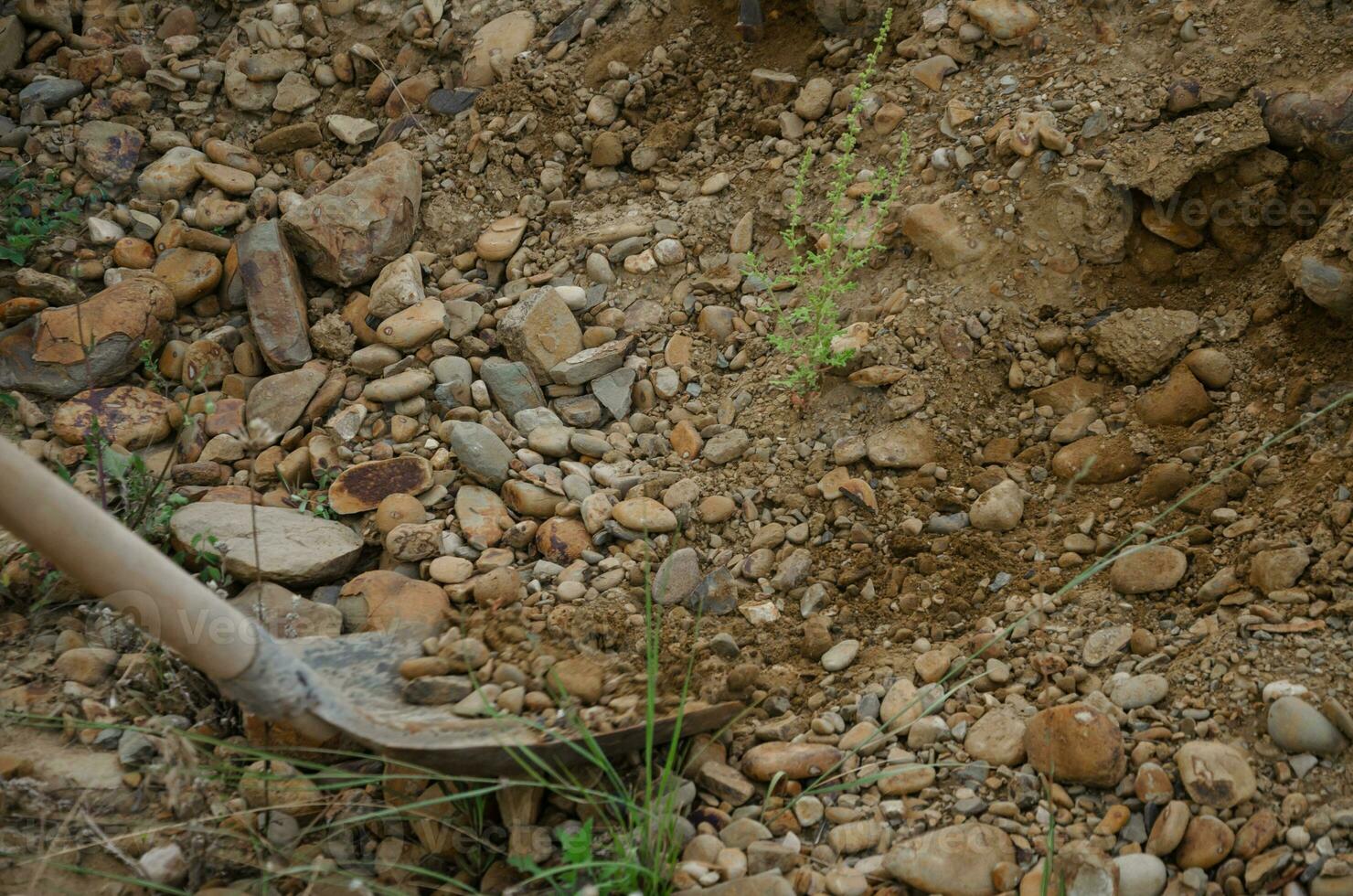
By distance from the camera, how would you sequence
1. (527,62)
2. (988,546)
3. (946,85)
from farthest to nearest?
(527,62)
(946,85)
(988,546)

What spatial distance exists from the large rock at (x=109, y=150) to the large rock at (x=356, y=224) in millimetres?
821

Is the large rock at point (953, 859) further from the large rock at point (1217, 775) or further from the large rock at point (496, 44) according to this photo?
the large rock at point (496, 44)

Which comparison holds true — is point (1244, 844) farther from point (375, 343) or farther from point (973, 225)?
point (375, 343)

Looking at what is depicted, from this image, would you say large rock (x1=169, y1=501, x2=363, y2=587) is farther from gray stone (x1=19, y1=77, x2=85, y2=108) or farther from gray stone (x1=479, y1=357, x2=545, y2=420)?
gray stone (x1=19, y1=77, x2=85, y2=108)

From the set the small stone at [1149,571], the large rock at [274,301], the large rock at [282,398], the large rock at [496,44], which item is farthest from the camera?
the large rock at [496,44]

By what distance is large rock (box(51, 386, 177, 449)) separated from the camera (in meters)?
2.98

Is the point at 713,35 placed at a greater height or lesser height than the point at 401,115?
greater

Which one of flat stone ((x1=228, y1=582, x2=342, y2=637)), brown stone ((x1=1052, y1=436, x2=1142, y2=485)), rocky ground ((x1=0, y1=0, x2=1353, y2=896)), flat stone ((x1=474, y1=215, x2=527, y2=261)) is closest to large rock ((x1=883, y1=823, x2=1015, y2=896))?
rocky ground ((x1=0, y1=0, x2=1353, y2=896))

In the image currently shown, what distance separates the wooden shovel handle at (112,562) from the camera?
153cm

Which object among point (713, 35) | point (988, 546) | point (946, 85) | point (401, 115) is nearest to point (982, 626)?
point (988, 546)

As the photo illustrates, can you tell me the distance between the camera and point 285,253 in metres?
3.38

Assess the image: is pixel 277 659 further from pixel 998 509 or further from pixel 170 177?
pixel 170 177

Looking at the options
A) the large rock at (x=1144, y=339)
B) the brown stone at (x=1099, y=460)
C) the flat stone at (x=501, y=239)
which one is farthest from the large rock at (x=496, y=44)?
the brown stone at (x=1099, y=460)

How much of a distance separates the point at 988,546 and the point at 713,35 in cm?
222
